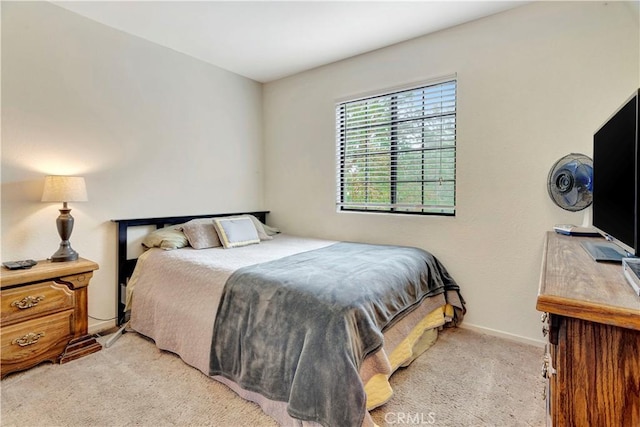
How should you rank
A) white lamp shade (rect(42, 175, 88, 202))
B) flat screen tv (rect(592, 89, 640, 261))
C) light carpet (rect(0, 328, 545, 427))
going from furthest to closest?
white lamp shade (rect(42, 175, 88, 202))
light carpet (rect(0, 328, 545, 427))
flat screen tv (rect(592, 89, 640, 261))

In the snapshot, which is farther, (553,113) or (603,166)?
(553,113)

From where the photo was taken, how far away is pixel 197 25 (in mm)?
2641

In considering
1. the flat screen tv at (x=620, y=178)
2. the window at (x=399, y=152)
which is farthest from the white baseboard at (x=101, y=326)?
the flat screen tv at (x=620, y=178)

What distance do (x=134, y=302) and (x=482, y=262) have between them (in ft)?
9.47

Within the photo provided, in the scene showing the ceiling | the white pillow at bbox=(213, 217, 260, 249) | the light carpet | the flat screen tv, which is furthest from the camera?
the white pillow at bbox=(213, 217, 260, 249)

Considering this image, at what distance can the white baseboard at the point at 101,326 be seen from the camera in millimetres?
2611

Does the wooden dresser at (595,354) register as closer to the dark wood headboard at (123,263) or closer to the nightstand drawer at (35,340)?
the nightstand drawer at (35,340)

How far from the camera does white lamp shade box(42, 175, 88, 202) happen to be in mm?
2191

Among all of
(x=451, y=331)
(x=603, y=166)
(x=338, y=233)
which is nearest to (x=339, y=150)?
(x=338, y=233)

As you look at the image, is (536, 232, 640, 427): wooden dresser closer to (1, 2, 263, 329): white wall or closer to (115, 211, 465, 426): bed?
(115, 211, 465, 426): bed

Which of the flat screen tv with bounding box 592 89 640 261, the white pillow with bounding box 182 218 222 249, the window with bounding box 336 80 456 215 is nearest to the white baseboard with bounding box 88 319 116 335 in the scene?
the white pillow with bounding box 182 218 222 249

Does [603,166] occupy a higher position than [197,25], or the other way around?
[197,25]

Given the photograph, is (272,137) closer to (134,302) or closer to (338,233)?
(338,233)

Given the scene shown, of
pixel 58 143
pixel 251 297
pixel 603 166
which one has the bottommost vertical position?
pixel 251 297
